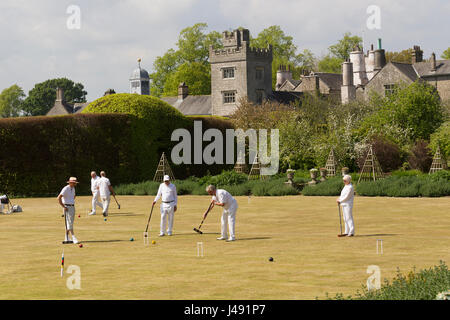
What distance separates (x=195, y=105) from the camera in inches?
3012

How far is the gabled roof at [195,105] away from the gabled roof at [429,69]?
23436 mm

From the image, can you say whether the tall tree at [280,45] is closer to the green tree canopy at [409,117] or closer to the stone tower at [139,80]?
the stone tower at [139,80]

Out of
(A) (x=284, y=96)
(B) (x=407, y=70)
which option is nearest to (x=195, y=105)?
(A) (x=284, y=96)

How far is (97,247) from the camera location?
17.7m

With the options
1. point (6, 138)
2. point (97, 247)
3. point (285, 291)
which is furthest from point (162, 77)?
point (285, 291)

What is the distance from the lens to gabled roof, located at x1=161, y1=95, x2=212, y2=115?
7438 cm

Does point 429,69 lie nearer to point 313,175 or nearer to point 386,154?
point 386,154

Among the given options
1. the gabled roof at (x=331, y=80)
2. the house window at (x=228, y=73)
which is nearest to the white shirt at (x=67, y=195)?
the house window at (x=228, y=73)

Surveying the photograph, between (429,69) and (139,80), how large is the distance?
4037 centimetres

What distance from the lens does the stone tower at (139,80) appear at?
95.5 meters

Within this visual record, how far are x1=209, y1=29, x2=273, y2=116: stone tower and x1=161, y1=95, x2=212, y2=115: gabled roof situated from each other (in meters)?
2.33

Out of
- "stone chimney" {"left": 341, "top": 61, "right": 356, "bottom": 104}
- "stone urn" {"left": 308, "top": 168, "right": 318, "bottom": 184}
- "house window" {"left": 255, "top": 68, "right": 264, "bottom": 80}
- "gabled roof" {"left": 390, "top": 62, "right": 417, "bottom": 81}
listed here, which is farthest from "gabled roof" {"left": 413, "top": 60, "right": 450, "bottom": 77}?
"stone urn" {"left": 308, "top": 168, "right": 318, "bottom": 184}
